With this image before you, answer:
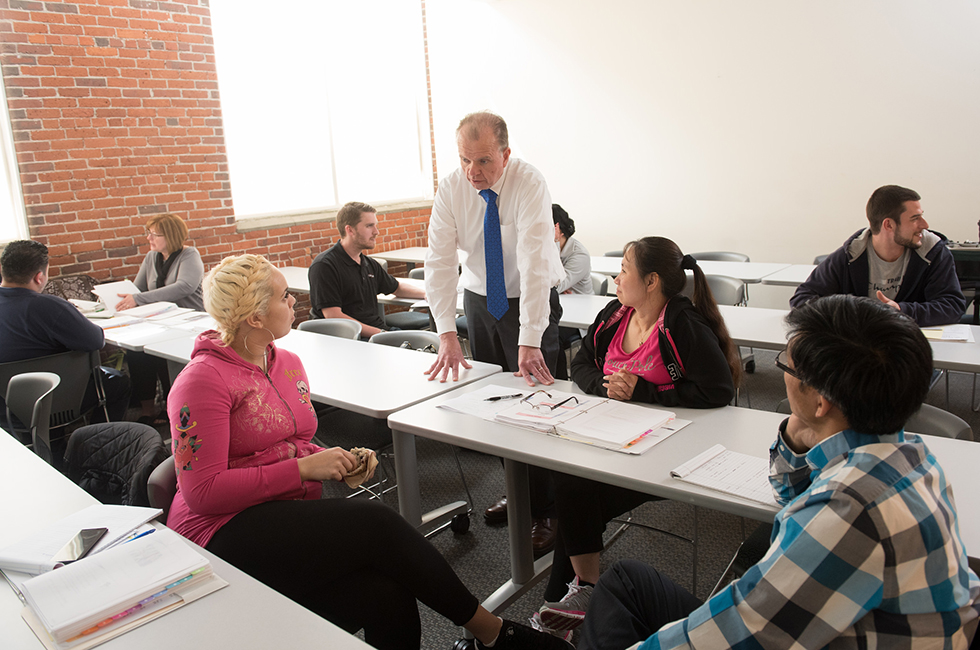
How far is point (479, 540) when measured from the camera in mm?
2908

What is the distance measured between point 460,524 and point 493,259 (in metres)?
1.16

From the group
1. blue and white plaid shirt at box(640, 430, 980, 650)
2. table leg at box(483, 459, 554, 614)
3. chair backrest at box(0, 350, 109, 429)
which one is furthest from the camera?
chair backrest at box(0, 350, 109, 429)

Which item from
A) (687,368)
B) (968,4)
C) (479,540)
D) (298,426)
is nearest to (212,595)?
(298,426)

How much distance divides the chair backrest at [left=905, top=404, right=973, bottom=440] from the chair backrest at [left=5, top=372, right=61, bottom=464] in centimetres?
317

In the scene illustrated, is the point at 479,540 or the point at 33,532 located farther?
the point at 479,540

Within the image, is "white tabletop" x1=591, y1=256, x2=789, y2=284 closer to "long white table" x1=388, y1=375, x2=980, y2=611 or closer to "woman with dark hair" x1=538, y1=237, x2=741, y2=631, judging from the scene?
"woman with dark hair" x1=538, y1=237, x2=741, y2=631

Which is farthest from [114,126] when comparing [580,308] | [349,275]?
[580,308]

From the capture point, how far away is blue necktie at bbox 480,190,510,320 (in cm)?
284

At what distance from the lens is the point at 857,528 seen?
3.19ft

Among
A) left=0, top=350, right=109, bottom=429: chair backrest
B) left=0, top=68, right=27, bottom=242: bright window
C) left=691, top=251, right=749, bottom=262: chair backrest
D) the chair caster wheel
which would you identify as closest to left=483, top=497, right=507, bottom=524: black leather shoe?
the chair caster wheel

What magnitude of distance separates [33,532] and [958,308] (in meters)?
3.55

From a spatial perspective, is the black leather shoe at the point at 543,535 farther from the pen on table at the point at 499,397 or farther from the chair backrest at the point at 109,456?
the chair backrest at the point at 109,456

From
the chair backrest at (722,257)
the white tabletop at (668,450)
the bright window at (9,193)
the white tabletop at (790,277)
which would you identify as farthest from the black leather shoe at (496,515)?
the bright window at (9,193)

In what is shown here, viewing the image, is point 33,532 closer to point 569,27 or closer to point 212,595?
point 212,595
